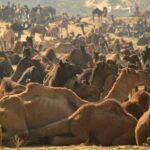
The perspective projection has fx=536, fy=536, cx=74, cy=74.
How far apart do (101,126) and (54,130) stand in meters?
0.97

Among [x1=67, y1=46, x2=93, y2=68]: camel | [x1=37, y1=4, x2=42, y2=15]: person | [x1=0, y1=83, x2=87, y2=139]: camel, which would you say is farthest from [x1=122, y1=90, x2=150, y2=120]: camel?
[x1=37, y1=4, x2=42, y2=15]: person

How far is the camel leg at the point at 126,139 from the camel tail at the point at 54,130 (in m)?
1.02

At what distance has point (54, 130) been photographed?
1098 cm

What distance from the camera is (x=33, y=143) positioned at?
10.9 m

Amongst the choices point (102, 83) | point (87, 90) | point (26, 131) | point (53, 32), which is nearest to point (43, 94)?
point (26, 131)

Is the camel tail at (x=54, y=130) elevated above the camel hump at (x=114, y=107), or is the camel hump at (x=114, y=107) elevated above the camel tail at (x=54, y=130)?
the camel hump at (x=114, y=107)

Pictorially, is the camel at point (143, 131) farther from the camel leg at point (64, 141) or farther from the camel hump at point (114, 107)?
the camel leg at point (64, 141)

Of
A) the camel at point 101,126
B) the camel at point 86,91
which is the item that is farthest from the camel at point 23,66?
the camel at point 101,126

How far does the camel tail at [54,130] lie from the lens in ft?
Answer: 36.0

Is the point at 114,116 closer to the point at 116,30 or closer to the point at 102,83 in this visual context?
the point at 102,83

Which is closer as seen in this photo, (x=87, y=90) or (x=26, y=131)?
(x=26, y=131)

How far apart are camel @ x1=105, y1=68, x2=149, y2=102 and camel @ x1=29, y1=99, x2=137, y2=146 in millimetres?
2831

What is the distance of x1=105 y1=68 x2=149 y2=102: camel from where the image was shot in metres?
13.8

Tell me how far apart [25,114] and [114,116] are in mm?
1910
